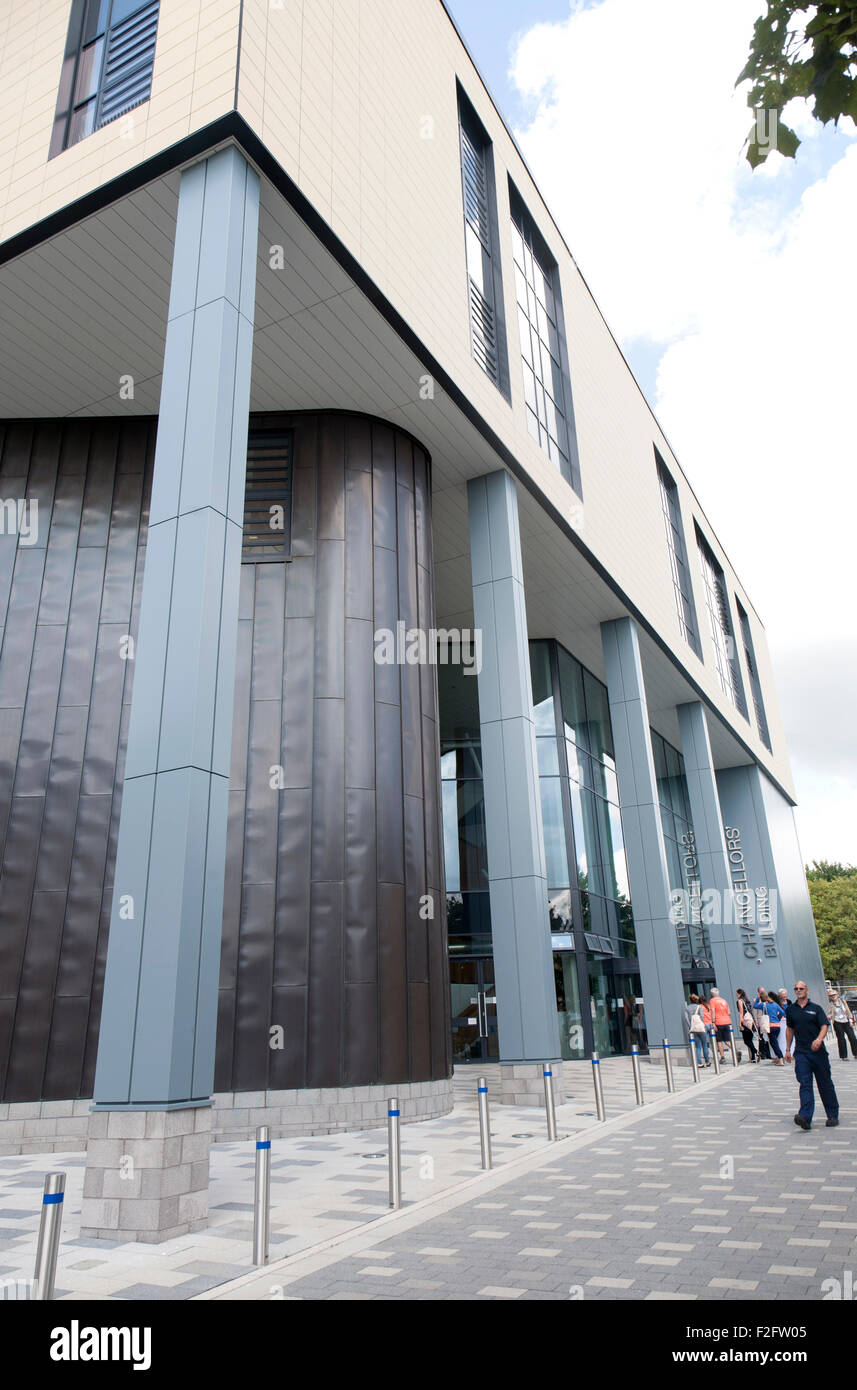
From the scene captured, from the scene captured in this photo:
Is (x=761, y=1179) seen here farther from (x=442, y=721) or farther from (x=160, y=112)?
(x=442, y=721)

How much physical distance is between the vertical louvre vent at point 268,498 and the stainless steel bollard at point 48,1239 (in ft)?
34.1

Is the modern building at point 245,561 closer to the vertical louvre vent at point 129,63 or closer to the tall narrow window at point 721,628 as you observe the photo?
the vertical louvre vent at point 129,63

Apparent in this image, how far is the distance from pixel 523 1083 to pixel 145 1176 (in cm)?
870

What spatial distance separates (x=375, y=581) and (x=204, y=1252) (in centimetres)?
982

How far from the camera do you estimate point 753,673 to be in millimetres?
40688

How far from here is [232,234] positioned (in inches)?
373

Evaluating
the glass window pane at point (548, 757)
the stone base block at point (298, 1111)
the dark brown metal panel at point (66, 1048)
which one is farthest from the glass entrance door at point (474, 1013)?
the dark brown metal panel at point (66, 1048)

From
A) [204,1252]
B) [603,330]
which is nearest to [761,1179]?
[204,1252]

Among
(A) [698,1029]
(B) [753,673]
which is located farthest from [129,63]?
(B) [753,673]

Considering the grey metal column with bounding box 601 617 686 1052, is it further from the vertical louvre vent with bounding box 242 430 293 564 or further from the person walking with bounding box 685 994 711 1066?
the vertical louvre vent with bounding box 242 430 293 564

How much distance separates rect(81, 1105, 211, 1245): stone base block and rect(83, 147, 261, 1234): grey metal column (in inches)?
2.9

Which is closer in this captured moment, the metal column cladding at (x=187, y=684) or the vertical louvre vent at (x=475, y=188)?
the metal column cladding at (x=187, y=684)

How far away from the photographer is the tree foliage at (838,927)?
7856cm

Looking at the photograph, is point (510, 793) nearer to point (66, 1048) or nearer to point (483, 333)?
point (66, 1048)
